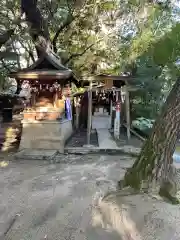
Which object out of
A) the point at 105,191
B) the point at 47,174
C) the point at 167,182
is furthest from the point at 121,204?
the point at 47,174

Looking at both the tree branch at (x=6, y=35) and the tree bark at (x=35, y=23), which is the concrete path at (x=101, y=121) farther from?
the tree branch at (x=6, y=35)

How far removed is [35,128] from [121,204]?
191 inches

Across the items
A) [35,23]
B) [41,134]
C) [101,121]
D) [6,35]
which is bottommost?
[41,134]

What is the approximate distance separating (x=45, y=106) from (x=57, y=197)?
4545mm

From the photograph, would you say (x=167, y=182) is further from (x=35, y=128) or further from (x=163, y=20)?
(x=163, y=20)

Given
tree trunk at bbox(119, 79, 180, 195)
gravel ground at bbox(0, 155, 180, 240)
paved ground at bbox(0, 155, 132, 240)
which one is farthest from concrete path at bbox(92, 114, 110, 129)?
tree trunk at bbox(119, 79, 180, 195)

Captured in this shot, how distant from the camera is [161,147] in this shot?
14.0 feet

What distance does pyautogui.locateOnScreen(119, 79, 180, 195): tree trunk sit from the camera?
4176mm

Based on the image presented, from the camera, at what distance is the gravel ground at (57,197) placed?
344 centimetres

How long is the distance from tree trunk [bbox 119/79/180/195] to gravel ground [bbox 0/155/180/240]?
19.5 inches

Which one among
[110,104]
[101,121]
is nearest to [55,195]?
[101,121]

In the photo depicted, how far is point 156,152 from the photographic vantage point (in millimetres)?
4309

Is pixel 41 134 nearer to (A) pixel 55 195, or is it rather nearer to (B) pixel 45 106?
(B) pixel 45 106

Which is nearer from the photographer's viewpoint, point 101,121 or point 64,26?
point 101,121
